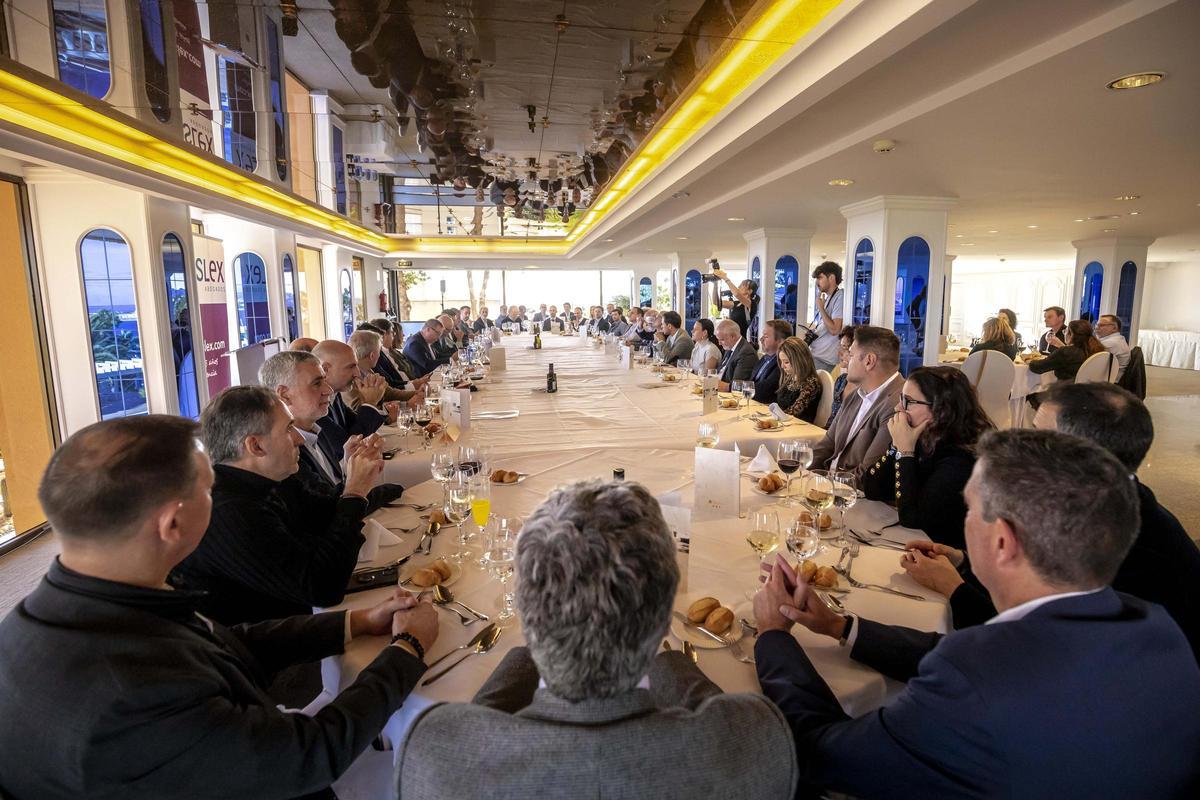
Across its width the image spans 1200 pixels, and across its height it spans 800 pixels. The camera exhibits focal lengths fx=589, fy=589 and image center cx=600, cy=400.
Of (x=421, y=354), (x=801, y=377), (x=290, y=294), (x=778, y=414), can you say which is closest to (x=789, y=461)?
(x=778, y=414)

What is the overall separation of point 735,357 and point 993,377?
8.76 feet

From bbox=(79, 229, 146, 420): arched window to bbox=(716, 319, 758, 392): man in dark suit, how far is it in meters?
5.74

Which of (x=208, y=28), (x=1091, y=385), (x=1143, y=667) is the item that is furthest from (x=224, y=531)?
(x=208, y=28)

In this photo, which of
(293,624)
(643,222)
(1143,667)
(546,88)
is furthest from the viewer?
(643,222)

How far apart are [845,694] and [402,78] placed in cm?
458

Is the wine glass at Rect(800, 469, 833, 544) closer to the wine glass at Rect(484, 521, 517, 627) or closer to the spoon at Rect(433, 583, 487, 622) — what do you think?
the wine glass at Rect(484, 521, 517, 627)

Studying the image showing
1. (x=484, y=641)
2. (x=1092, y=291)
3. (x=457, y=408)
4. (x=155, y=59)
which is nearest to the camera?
(x=484, y=641)

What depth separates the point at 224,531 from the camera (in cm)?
150

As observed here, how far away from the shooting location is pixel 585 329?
10.5m

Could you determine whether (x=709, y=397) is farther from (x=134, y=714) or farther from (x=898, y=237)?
(x=898, y=237)

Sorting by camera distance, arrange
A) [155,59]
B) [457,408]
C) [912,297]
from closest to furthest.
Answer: [457,408]
[155,59]
[912,297]

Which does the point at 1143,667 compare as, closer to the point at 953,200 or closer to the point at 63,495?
the point at 63,495

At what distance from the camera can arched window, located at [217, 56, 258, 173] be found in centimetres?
489

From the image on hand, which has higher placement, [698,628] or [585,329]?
[585,329]
